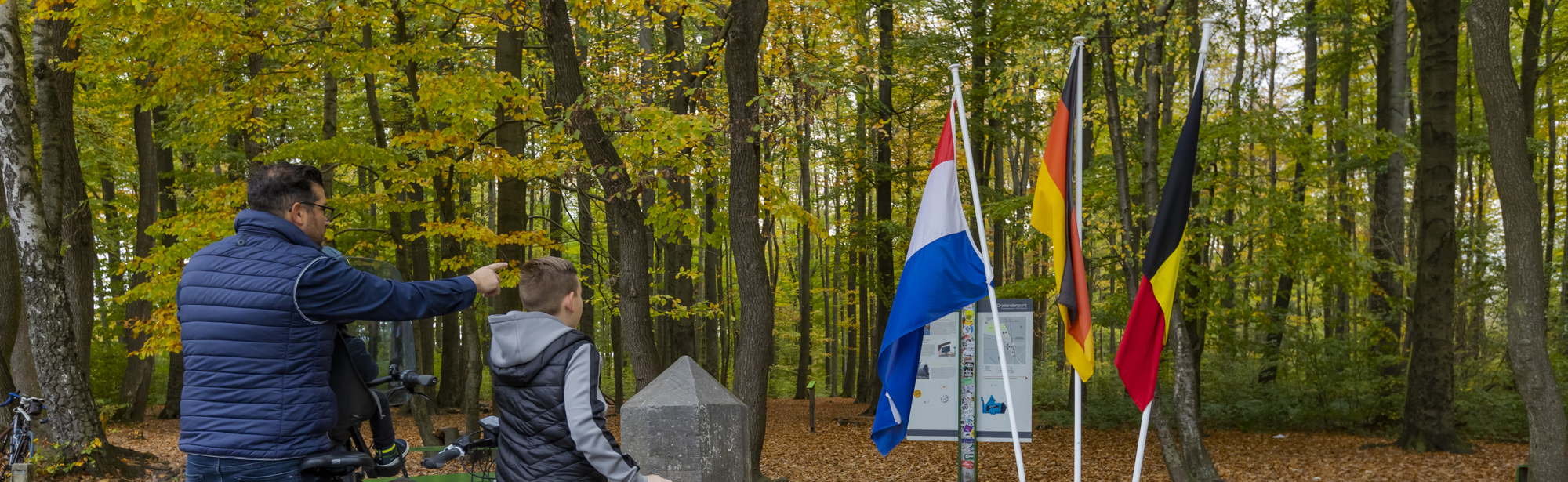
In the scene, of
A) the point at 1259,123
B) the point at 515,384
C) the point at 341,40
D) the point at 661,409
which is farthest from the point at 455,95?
the point at 1259,123

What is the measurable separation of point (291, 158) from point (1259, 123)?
37.0 feet

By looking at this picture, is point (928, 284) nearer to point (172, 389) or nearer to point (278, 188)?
point (278, 188)

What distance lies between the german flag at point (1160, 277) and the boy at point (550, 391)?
2946mm

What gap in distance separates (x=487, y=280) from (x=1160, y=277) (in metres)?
3.40

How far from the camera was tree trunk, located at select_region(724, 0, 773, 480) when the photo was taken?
7504mm

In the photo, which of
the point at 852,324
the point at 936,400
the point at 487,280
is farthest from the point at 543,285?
the point at 852,324

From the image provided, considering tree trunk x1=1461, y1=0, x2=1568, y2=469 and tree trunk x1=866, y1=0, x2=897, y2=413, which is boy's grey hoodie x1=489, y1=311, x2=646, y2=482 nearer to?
tree trunk x1=1461, y1=0, x2=1568, y2=469

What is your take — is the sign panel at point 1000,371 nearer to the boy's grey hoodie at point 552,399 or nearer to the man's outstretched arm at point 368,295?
the boy's grey hoodie at point 552,399

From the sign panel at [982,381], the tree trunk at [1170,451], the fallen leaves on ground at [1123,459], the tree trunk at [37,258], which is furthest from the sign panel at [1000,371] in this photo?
the tree trunk at [37,258]

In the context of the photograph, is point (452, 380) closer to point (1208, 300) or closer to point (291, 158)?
point (291, 158)

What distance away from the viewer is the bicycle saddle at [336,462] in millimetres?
2281

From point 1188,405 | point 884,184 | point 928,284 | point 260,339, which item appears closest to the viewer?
point 260,339

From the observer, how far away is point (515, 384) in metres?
2.55

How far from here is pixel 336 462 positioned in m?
2.29
